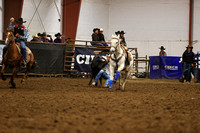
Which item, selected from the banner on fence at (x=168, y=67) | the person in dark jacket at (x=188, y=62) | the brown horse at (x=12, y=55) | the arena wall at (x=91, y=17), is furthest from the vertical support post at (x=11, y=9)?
the brown horse at (x=12, y=55)

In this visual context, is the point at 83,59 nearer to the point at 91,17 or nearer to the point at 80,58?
the point at 80,58

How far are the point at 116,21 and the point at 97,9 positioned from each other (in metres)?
2.04

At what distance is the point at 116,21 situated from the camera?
29391mm

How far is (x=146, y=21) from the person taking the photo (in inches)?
1142

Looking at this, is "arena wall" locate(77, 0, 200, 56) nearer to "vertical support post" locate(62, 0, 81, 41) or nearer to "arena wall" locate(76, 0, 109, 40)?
"arena wall" locate(76, 0, 109, 40)

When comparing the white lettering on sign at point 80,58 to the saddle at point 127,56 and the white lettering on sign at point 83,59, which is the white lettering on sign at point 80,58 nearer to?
the white lettering on sign at point 83,59

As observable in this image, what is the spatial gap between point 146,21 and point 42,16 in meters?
9.21

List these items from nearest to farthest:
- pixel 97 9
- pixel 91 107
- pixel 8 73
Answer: pixel 91 107
pixel 8 73
pixel 97 9

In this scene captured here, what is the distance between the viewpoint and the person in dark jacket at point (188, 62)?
1902 centimetres

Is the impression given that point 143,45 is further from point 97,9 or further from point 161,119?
point 161,119

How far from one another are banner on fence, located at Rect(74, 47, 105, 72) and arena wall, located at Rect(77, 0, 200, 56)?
722 cm

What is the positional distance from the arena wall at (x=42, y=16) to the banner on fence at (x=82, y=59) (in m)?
5.78

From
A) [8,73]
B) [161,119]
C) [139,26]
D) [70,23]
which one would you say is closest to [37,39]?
[8,73]

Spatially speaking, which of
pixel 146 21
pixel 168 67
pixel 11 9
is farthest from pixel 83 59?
pixel 146 21
